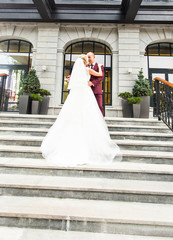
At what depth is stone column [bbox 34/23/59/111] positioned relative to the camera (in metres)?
7.52

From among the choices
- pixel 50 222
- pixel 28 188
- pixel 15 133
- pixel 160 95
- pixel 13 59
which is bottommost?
pixel 50 222

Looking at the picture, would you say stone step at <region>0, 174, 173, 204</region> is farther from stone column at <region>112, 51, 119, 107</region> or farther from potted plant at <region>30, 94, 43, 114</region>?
stone column at <region>112, 51, 119, 107</region>

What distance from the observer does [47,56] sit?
7.69 meters

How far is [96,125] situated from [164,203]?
1.57 metres

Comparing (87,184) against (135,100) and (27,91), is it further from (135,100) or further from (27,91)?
(27,91)

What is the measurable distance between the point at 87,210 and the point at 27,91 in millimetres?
5876

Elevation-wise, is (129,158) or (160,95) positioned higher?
(160,95)

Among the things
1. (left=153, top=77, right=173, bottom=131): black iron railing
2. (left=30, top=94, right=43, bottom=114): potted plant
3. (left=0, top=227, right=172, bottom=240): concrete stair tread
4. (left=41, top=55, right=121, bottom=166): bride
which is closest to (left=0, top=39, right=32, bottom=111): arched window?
(left=30, top=94, right=43, bottom=114): potted plant

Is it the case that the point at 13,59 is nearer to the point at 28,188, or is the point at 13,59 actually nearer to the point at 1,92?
the point at 1,92

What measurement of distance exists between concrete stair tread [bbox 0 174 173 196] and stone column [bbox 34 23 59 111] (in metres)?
5.51

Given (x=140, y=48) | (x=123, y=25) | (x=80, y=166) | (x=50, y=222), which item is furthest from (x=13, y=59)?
(x=50, y=222)

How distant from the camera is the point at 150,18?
7.36 meters

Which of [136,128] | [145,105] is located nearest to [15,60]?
[145,105]

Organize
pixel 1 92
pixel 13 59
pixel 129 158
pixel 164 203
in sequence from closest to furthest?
pixel 164 203 < pixel 129 158 < pixel 1 92 < pixel 13 59
